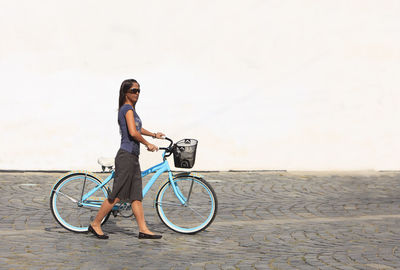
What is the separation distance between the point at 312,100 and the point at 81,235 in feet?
28.2

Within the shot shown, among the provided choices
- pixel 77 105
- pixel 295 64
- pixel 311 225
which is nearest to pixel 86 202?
pixel 311 225

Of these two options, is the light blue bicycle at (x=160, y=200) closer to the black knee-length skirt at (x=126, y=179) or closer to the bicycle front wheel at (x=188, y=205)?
the bicycle front wheel at (x=188, y=205)

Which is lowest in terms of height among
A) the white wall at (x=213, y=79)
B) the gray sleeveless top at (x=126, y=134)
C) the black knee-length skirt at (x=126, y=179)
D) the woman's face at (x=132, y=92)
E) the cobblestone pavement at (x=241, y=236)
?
the cobblestone pavement at (x=241, y=236)

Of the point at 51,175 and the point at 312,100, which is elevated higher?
the point at 312,100

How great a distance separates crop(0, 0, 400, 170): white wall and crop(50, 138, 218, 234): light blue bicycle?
6559mm

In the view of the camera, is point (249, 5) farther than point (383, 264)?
Yes

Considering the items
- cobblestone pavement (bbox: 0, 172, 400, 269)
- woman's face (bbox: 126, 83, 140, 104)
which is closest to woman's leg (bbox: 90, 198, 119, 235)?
cobblestone pavement (bbox: 0, 172, 400, 269)

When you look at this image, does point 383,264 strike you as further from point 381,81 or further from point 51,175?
point 381,81

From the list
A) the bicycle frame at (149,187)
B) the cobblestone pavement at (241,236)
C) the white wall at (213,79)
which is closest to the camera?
the cobblestone pavement at (241,236)

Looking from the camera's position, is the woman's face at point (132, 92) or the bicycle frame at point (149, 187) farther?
the bicycle frame at point (149, 187)

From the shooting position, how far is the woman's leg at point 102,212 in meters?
7.07

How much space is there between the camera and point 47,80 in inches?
556

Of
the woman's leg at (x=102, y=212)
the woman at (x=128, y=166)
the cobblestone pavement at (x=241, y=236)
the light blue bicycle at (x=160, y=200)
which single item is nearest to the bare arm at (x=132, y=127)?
the woman at (x=128, y=166)

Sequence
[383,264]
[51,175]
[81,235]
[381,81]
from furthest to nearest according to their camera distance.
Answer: [381,81]
[51,175]
[81,235]
[383,264]
